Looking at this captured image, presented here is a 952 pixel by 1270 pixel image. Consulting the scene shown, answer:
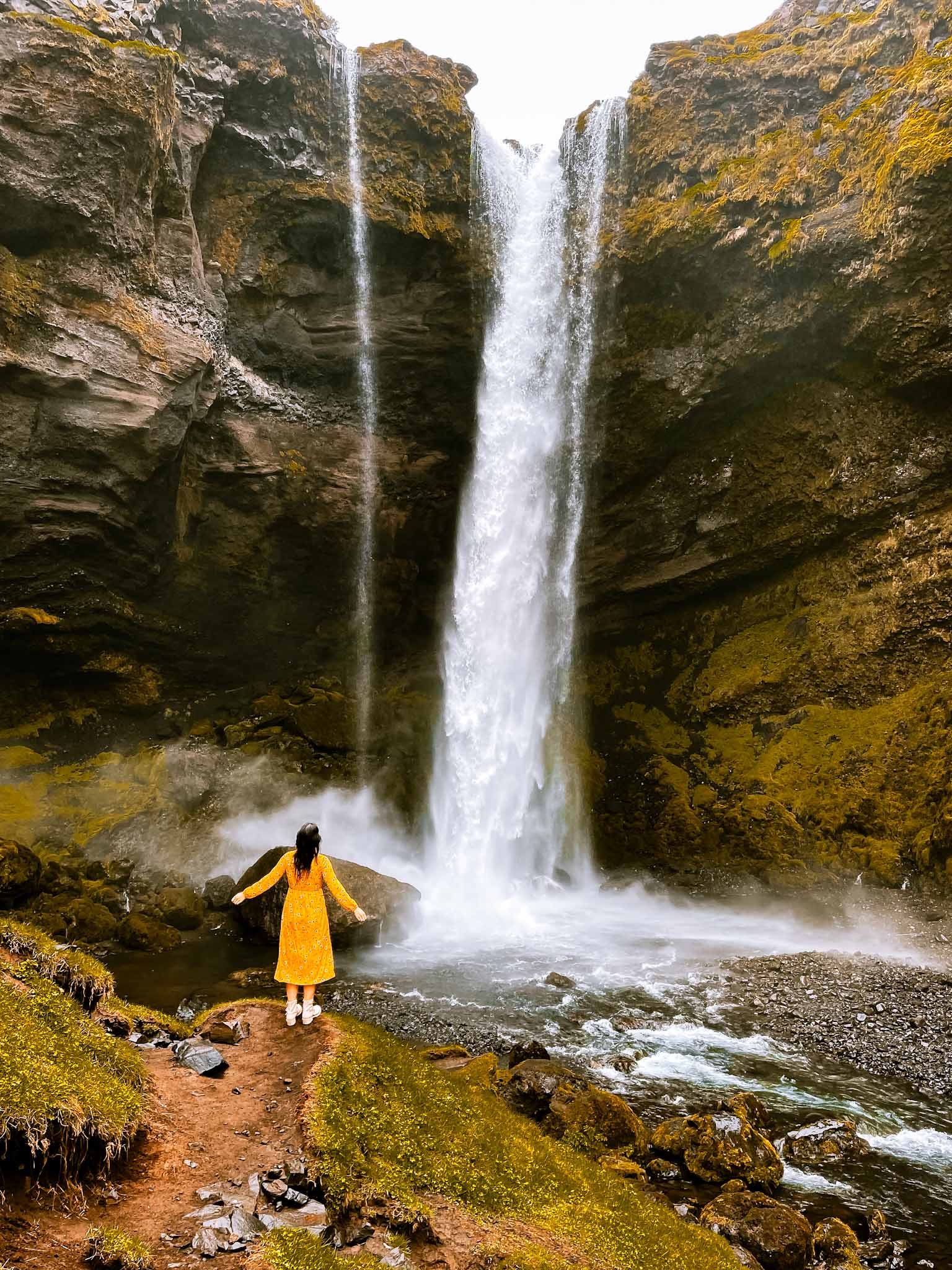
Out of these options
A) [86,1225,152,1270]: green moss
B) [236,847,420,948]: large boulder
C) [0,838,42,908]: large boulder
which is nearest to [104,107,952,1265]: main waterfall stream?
[236,847,420,948]: large boulder

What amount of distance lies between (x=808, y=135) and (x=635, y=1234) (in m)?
27.1

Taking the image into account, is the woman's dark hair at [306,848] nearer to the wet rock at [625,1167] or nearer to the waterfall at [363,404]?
the wet rock at [625,1167]

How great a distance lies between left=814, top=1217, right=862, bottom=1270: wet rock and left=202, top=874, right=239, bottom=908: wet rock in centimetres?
1557

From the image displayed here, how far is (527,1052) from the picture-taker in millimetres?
10109

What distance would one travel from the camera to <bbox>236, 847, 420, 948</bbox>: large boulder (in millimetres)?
16578

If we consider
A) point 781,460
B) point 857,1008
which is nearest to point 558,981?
point 857,1008

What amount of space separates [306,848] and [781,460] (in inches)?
835

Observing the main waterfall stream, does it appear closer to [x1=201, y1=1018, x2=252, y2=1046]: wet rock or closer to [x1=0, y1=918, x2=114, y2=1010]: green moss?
[x1=201, y1=1018, x2=252, y2=1046]: wet rock

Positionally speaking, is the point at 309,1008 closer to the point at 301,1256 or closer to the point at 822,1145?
the point at 301,1256

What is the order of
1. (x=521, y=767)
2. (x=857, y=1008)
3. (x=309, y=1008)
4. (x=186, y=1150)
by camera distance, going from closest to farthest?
(x=186, y=1150) < (x=309, y=1008) < (x=857, y=1008) < (x=521, y=767)

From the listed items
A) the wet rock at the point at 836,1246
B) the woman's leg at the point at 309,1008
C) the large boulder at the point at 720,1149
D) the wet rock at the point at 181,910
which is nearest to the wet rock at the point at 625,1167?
the large boulder at the point at 720,1149

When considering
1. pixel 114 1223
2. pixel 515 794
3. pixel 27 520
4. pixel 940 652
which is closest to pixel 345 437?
pixel 27 520

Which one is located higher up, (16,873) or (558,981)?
(16,873)

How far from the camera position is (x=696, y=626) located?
26.2 meters
